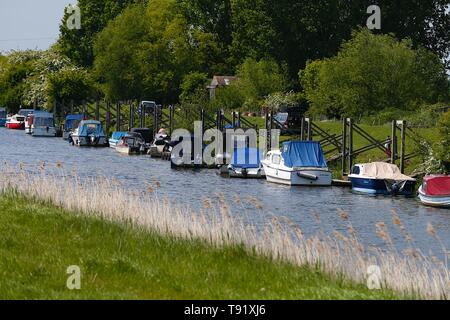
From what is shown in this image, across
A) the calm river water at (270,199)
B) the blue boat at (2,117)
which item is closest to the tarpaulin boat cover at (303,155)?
the calm river water at (270,199)

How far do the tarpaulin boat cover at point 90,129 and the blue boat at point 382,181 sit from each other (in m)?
51.5

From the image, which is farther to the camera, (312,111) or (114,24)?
(114,24)

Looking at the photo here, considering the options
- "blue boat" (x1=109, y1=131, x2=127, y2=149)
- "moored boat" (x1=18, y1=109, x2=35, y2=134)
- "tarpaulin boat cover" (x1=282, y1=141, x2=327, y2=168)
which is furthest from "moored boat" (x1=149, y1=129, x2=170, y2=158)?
"moored boat" (x1=18, y1=109, x2=35, y2=134)

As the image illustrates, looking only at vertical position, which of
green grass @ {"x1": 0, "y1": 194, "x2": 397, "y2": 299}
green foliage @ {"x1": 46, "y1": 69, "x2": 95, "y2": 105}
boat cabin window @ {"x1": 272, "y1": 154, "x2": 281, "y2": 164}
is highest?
green foliage @ {"x1": 46, "y1": 69, "x2": 95, "y2": 105}

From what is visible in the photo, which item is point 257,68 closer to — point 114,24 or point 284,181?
point 114,24

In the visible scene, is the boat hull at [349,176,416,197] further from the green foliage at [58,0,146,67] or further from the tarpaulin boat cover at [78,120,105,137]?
the green foliage at [58,0,146,67]

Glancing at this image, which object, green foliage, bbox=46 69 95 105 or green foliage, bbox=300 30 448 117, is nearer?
green foliage, bbox=300 30 448 117

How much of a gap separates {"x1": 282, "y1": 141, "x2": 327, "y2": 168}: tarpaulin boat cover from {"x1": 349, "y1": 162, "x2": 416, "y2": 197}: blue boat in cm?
519

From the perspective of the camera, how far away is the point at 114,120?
13075cm

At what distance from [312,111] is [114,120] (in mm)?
40116

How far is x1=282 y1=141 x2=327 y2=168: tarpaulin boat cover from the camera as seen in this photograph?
6799cm

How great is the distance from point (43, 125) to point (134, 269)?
108822 mm

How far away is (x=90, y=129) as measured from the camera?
364ft
